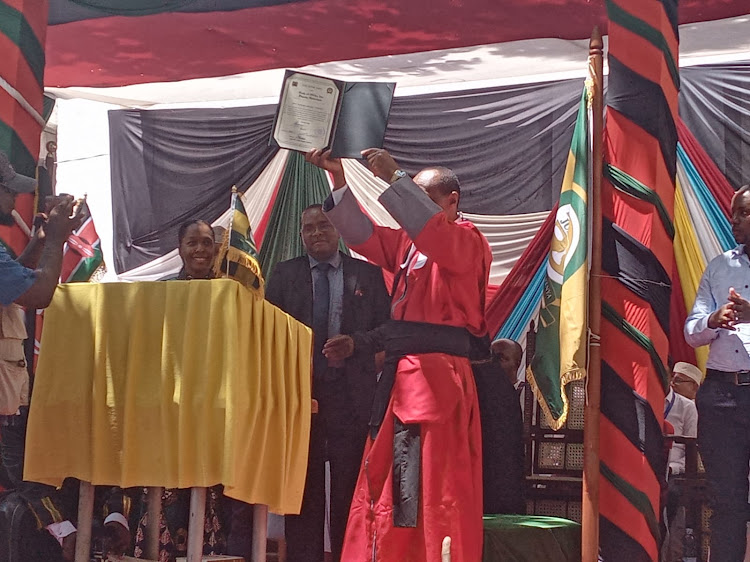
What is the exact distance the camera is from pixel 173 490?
13.8 feet

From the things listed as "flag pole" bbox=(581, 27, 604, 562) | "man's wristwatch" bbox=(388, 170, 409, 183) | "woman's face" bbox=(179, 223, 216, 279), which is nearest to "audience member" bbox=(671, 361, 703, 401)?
"flag pole" bbox=(581, 27, 604, 562)

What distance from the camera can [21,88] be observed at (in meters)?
5.02

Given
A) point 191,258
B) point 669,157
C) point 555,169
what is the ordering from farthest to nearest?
1. point 555,169
2. point 191,258
3. point 669,157

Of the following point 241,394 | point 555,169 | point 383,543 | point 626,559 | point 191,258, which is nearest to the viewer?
point 241,394

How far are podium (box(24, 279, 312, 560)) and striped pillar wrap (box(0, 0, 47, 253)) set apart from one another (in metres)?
1.61

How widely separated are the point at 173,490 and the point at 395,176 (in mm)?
1564

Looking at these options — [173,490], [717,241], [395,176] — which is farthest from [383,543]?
[717,241]

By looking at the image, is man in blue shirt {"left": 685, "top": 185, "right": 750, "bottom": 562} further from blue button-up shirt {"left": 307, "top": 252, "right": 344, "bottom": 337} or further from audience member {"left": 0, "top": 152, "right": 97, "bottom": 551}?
audience member {"left": 0, "top": 152, "right": 97, "bottom": 551}

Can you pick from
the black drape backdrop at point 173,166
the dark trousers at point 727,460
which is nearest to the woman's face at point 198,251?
the black drape backdrop at point 173,166

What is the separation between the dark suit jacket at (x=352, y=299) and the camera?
5043 mm

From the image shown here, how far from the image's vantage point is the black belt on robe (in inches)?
152

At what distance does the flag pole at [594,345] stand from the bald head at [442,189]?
58 centimetres

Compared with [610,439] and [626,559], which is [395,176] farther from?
[626,559]

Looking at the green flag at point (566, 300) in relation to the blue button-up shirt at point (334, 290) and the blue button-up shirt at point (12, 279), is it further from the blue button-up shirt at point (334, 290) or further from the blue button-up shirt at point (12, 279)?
the blue button-up shirt at point (12, 279)
